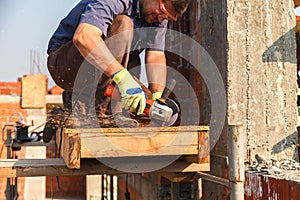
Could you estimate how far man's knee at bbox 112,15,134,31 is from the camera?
221 cm

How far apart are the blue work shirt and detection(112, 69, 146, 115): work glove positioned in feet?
0.77

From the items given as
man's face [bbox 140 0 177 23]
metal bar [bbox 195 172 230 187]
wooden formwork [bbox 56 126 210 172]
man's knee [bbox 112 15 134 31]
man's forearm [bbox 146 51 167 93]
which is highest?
man's face [bbox 140 0 177 23]

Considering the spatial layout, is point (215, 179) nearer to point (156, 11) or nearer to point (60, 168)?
point (60, 168)

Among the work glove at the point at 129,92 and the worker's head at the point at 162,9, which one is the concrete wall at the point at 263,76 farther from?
the work glove at the point at 129,92

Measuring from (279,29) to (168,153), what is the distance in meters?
1.04

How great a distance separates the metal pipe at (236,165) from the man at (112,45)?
433mm

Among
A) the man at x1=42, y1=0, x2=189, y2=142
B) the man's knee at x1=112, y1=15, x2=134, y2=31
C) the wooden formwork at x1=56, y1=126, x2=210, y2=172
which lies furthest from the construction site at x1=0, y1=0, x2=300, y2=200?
the man's knee at x1=112, y1=15, x2=134, y2=31

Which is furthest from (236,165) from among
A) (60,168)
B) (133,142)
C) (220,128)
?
(60,168)

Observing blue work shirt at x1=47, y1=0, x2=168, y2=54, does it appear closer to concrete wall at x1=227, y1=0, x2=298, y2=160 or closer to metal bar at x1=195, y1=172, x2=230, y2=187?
concrete wall at x1=227, y1=0, x2=298, y2=160

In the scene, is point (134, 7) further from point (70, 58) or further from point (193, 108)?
point (193, 108)

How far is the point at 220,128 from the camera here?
240cm

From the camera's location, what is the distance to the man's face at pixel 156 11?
2.26 meters

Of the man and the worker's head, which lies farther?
the worker's head

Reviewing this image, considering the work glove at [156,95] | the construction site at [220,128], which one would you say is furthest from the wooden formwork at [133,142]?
the work glove at [156,95]
